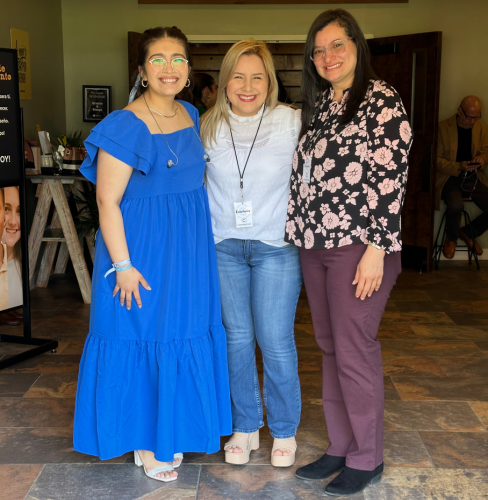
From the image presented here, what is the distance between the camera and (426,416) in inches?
119

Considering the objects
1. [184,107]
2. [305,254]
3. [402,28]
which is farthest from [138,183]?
[402,28]

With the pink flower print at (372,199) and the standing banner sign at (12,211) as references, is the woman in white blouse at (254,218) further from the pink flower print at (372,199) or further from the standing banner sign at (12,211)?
the standing banner sign at (12,211)

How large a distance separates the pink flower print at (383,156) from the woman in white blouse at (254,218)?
39 cm

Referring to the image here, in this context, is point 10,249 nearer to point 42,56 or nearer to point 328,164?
point 328,164

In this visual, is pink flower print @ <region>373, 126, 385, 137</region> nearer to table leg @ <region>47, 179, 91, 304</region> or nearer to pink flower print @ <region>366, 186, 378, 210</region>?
pink flower print @ <region>366, 186, 378, 210</region>

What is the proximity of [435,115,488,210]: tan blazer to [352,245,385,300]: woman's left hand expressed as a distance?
455cm

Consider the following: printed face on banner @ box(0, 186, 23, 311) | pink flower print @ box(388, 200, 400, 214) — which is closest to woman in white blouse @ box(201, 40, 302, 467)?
pink flower print @ box(388, 200, 400, 214)

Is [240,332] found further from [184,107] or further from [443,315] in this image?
[443,315]

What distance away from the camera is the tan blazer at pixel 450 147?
6449 mm

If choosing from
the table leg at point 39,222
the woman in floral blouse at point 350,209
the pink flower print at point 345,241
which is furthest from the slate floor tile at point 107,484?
the table leg at point 39,222

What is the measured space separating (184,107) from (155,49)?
0.96ft

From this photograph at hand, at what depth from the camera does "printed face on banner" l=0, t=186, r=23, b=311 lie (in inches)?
148

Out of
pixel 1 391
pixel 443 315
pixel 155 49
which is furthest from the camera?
pixel 443 315

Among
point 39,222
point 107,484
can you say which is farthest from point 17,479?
point 39,222
